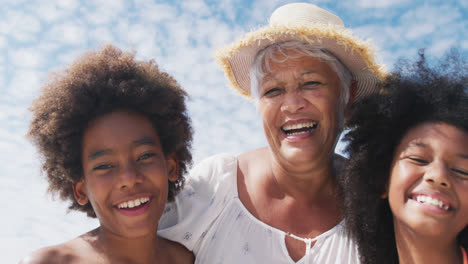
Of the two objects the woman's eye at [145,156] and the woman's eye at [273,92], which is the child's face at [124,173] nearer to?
the woman's eye at [145,156]

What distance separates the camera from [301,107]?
3.20m

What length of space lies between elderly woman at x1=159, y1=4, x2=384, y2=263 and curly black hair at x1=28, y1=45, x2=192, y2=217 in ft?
1.92

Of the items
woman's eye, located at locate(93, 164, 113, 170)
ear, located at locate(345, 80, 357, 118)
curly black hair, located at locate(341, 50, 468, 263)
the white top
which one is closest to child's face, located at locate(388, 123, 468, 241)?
curly black hair, located at locate(341, 50, 468, 263)

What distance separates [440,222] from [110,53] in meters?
2.46

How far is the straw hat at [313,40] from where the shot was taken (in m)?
3.11

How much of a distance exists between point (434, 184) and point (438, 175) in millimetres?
58

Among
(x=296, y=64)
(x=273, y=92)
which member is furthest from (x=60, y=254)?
(x=296, y=64)

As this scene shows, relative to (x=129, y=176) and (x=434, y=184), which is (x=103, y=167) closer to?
(x=129, y=176)

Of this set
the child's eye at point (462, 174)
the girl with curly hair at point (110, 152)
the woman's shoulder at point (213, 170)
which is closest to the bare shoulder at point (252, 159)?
the woman's shoulder at point (213, 170)

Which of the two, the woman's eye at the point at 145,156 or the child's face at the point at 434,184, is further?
the woman's eye at the point at 145,156

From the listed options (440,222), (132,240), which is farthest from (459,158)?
(132,240)

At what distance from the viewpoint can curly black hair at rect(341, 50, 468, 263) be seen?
266 cm

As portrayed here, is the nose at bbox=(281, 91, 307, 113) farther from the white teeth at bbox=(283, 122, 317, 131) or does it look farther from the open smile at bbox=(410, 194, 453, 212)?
the open smile at bbox=(410, 194, 453, 212)

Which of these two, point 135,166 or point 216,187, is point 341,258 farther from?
point 135,166
